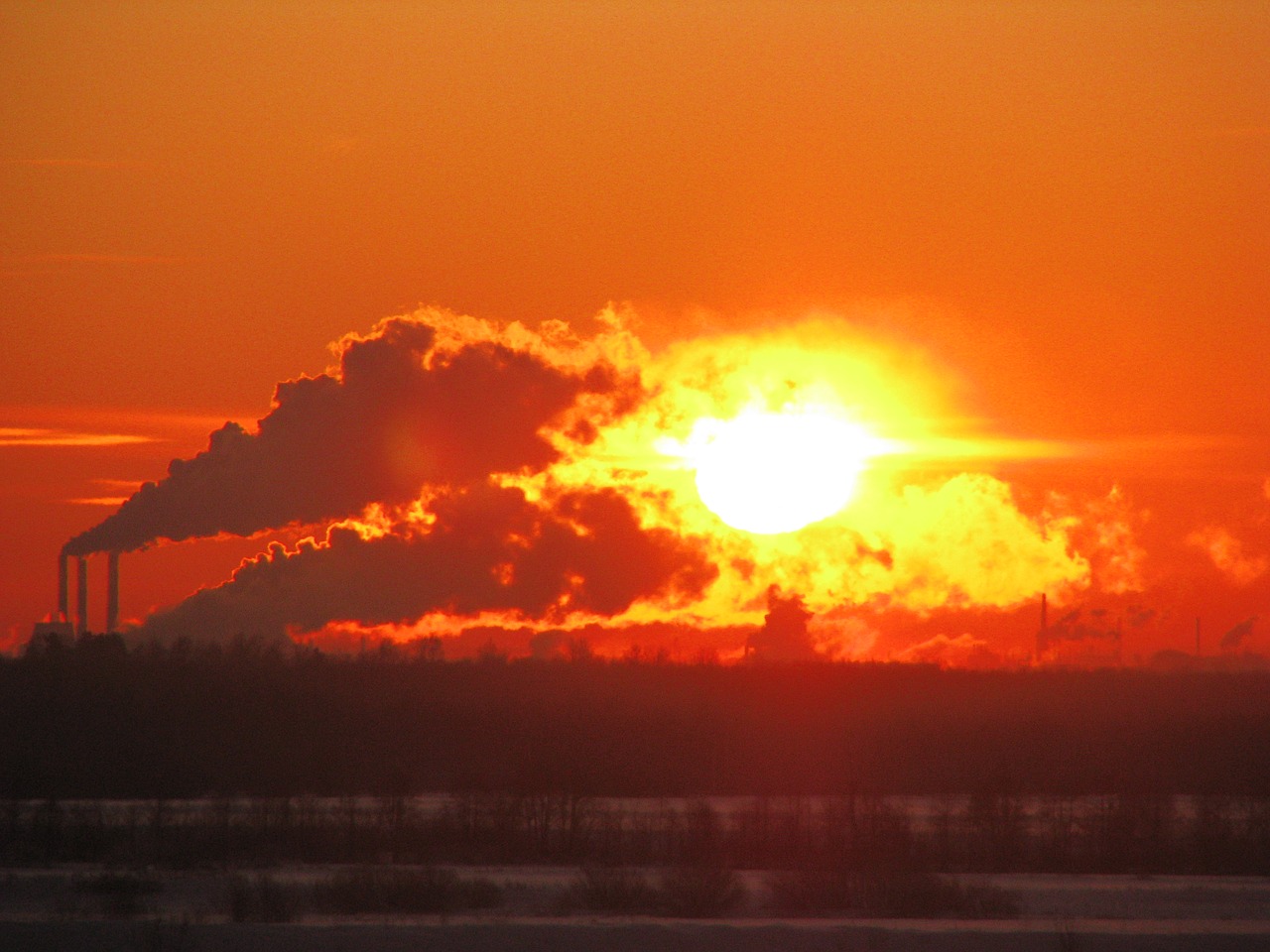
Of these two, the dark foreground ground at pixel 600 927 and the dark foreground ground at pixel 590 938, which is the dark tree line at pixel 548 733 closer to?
the dark foreground ground at pixel 600 927

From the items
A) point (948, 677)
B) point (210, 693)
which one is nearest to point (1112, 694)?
point (948, 677)

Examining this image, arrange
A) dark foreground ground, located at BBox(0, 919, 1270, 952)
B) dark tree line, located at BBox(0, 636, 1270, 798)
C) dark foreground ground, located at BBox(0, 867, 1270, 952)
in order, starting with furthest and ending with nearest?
1. dark tree line, located at BBox(0, 636, 1270, 798)
2. dark foreground ground, located at BBox(0, 867, 1270, 952)
3. dark foreground ground, located at BBox(0, 919, 1270, 952)

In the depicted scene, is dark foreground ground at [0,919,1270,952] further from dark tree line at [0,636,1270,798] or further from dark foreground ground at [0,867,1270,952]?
dark tree line at [0,636,1270,798]

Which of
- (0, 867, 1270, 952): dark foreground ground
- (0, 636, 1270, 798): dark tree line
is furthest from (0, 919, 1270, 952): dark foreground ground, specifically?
(0, 636, 1270, 798): dark tree line

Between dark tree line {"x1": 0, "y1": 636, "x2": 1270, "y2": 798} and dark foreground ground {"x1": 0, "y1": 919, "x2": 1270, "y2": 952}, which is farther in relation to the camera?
dark tree line {"x1": 0, "y1": 636, "x2": 1270, "y2": 798}

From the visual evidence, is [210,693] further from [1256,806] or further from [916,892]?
[916,892]

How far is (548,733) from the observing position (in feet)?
177

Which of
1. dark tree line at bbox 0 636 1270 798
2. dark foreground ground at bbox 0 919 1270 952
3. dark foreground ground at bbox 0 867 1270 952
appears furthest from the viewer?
dark tree line at bbox 0 636 1270 798

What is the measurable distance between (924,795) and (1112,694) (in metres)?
33.1

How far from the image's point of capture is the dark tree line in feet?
149

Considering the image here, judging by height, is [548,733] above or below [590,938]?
above

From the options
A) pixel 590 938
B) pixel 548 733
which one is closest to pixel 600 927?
pixel 590 938

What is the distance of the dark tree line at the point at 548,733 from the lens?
149 ft

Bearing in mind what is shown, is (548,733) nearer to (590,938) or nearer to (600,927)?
(600,927)
